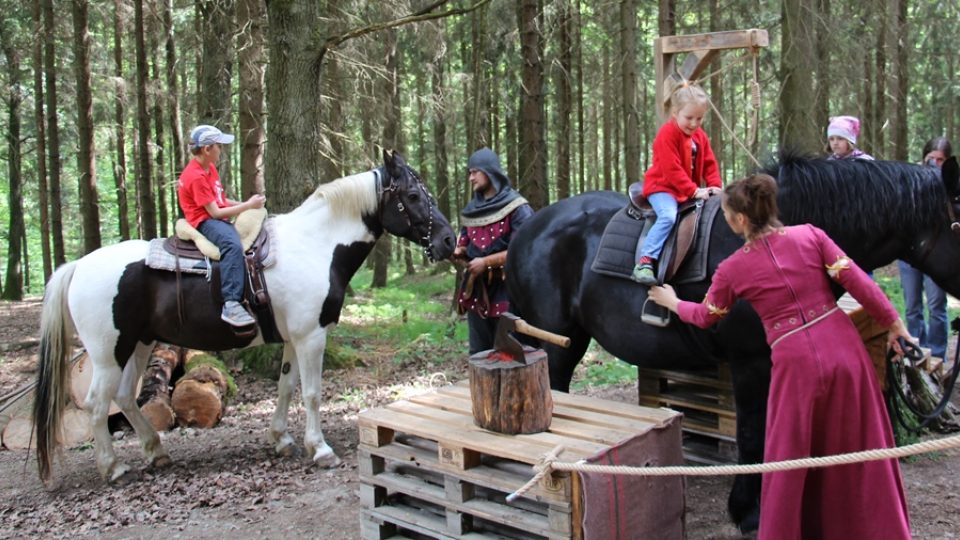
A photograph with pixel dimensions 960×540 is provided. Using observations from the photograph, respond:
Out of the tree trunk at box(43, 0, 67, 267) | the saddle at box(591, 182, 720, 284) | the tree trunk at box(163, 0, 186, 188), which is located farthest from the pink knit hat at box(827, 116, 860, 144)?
the tree trunk at box(43, 0, 67, 267)

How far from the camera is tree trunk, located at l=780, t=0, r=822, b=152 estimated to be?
8.48 meters


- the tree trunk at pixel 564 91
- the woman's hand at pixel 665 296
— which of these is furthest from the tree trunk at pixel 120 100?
the woman's hand at pixel 665 296

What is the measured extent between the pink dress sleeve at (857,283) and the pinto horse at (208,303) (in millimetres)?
3183

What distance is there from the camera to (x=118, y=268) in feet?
17.7

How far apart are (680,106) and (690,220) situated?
2.28 feet

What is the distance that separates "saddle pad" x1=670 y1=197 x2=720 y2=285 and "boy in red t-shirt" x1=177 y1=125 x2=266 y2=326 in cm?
310

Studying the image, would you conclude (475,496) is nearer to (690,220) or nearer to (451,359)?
(690,220)

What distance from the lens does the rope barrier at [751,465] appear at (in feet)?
7.57

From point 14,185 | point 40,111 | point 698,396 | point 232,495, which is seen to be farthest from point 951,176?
point 14,185

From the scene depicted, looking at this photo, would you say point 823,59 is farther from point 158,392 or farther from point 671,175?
point 158,392

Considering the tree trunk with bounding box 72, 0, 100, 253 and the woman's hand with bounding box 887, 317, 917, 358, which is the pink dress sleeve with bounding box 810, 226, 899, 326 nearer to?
the woman's hand with bounding box 887, 317, 917, 358

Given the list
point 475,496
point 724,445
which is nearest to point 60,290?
point 475,496

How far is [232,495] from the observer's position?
16.6ft

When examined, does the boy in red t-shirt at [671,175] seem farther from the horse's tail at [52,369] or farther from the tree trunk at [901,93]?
the tree trunk at [901,93]
